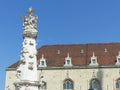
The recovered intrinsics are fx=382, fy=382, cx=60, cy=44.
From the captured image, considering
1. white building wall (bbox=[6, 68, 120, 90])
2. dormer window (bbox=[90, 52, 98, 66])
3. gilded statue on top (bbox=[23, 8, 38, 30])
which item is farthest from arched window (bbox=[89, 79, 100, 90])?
gilded statue on top (bbox=[23, 8, 38, 30])

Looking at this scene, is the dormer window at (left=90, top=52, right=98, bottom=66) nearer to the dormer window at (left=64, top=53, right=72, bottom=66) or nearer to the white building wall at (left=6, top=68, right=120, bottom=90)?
the white building wall at (left=6, top=68, right=120, bottom=90)

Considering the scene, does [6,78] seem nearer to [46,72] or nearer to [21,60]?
[46,72]

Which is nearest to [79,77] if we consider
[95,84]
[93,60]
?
[95,84]

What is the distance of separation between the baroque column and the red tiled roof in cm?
3294

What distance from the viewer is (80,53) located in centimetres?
5591

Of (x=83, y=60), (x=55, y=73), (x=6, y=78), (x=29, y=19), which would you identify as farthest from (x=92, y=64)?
(x=29, y=19)

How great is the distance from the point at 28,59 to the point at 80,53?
35427 millimetres

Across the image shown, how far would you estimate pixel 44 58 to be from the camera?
2170 inches

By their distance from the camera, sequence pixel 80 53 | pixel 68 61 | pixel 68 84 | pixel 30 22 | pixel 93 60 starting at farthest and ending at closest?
pixel 80 53 → pixel 68 61 → pixel 93 60 → pixel 68 84 → pixel 30 22

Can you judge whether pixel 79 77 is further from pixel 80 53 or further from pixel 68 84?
pixel 80 53

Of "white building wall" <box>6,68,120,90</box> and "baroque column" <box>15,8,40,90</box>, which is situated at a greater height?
"white building wall" <box>6,68,120,90</box>

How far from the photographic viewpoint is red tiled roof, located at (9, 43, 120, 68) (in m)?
54.2

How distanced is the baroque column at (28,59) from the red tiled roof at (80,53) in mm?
32938

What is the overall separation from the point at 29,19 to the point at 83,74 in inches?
1280
